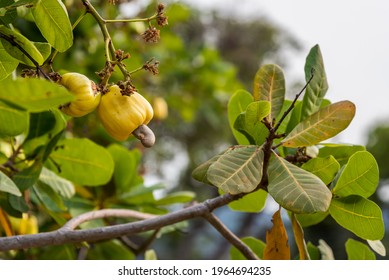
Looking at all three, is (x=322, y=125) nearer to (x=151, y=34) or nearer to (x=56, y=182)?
(x=151, y=34)

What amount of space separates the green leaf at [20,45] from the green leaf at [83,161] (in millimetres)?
395

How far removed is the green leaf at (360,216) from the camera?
85cm

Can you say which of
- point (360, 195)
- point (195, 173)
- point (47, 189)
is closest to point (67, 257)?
point (47, 189)

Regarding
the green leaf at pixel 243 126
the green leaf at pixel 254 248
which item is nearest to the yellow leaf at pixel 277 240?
the green leaf at pixel 243 126

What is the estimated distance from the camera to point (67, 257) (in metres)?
1.31

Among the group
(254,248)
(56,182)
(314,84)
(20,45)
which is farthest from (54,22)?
(254,248)

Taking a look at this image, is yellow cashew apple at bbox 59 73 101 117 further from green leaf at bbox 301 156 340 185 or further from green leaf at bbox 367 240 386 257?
green leaf at bbox 367 240 386 257

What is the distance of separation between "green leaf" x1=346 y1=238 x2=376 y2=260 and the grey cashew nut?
0.48 meters

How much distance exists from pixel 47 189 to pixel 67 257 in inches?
8.9

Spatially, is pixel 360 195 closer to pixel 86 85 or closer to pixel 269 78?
pixel 269 78

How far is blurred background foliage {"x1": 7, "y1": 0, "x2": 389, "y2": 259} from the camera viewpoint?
6.10ft

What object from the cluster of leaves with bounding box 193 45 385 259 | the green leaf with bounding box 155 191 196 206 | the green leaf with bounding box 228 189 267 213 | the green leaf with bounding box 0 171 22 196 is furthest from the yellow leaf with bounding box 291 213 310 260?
the green leaf with bounding box 155 191 196 206

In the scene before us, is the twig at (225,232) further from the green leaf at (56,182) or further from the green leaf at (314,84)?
the green leaf at (56,182)

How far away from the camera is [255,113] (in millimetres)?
830
